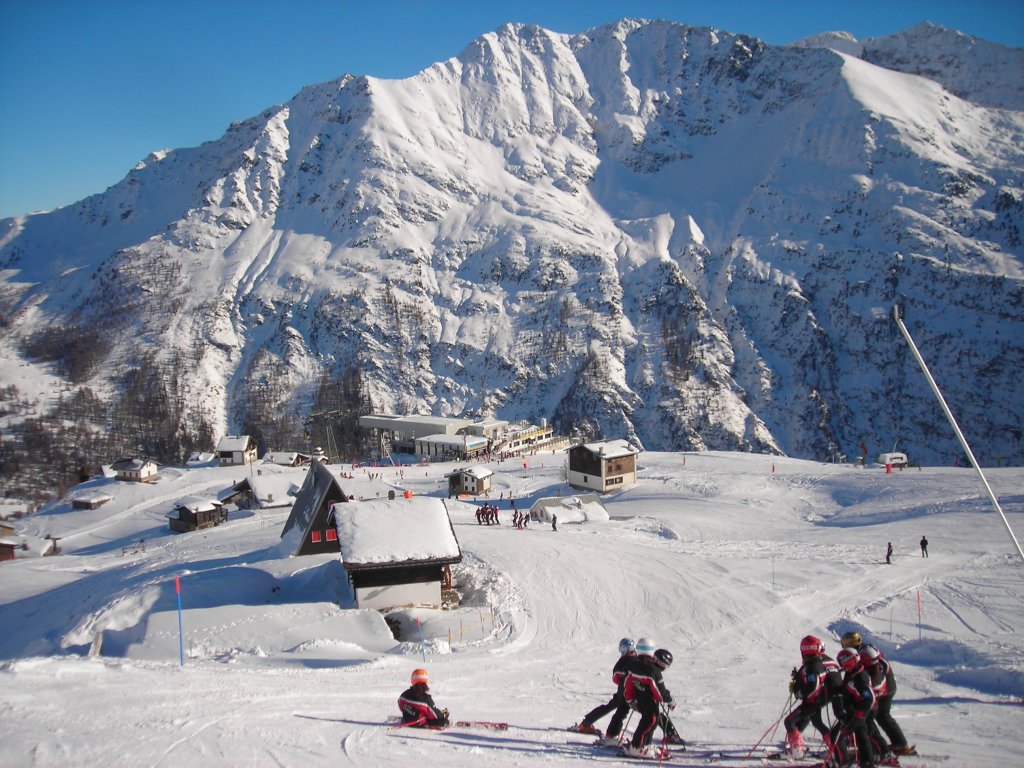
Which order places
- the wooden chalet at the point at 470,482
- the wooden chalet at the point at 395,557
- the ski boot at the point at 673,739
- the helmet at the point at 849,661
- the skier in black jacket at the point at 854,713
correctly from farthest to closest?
the wooden chalet at the point at 470,482 < the wooden chalet at the point at 395,557 < the ski boot at the point at 673,739 < the helmet at the point at 849,661 < the skier in black jacket at the point at 854,713

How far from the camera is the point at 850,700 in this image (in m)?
8.16

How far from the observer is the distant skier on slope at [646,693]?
8969 millimetres

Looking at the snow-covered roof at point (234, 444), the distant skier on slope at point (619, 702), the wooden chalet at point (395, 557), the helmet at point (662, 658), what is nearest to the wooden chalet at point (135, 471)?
the snow-covered roof at point (234, 444)

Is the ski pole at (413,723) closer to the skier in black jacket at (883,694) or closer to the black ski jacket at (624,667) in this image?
the black ski jacket at (624,667)

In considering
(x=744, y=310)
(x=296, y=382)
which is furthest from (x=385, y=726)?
(x=744, y=310)

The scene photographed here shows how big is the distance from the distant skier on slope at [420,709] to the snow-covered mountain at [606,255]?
101 metres

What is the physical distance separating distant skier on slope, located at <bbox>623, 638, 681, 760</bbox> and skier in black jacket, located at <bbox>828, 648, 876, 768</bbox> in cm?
204

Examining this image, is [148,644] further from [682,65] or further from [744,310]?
[682,65]

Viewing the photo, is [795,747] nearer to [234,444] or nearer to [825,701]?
[825,701]

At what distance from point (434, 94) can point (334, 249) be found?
6468cm

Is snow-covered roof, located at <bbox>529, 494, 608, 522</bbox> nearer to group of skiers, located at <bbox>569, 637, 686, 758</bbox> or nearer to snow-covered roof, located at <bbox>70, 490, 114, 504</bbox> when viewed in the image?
group of skiers, located at <bbox>569, 637, 686, 758</bbox>

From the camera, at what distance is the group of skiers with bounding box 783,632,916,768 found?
26.5 ft

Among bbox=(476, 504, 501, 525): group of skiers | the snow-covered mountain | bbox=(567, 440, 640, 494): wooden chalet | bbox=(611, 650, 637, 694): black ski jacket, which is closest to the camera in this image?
bbox=(611, 650, 637, 694): black ski jacket

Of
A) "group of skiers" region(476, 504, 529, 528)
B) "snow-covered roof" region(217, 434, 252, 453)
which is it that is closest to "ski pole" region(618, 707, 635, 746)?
"group of skiers" region(476, 504, 529, 528)
